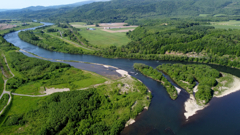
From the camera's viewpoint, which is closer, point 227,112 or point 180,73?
point 227,112

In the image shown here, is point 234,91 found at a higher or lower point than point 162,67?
lower

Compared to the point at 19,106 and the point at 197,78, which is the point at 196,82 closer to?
the point at 197,78

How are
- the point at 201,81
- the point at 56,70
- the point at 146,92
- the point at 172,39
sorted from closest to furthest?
the point at 146,92
the point at 201,81
the point at 56,70
the point at 172,39

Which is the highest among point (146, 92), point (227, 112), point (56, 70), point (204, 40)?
point (204, 40)

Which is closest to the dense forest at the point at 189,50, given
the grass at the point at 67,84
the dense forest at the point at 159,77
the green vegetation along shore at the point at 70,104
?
the dense forest at the point at 159,77

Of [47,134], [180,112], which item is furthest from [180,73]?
[47,134]

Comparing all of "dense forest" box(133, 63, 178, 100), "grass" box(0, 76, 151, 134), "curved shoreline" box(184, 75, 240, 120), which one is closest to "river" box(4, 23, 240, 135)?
"curved shoreline" box(184, 75, 240, 120)

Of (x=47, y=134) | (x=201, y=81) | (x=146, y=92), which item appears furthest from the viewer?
(x=201, y=81)

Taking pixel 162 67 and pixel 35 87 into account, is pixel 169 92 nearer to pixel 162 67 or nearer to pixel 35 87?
pixel 162 67
